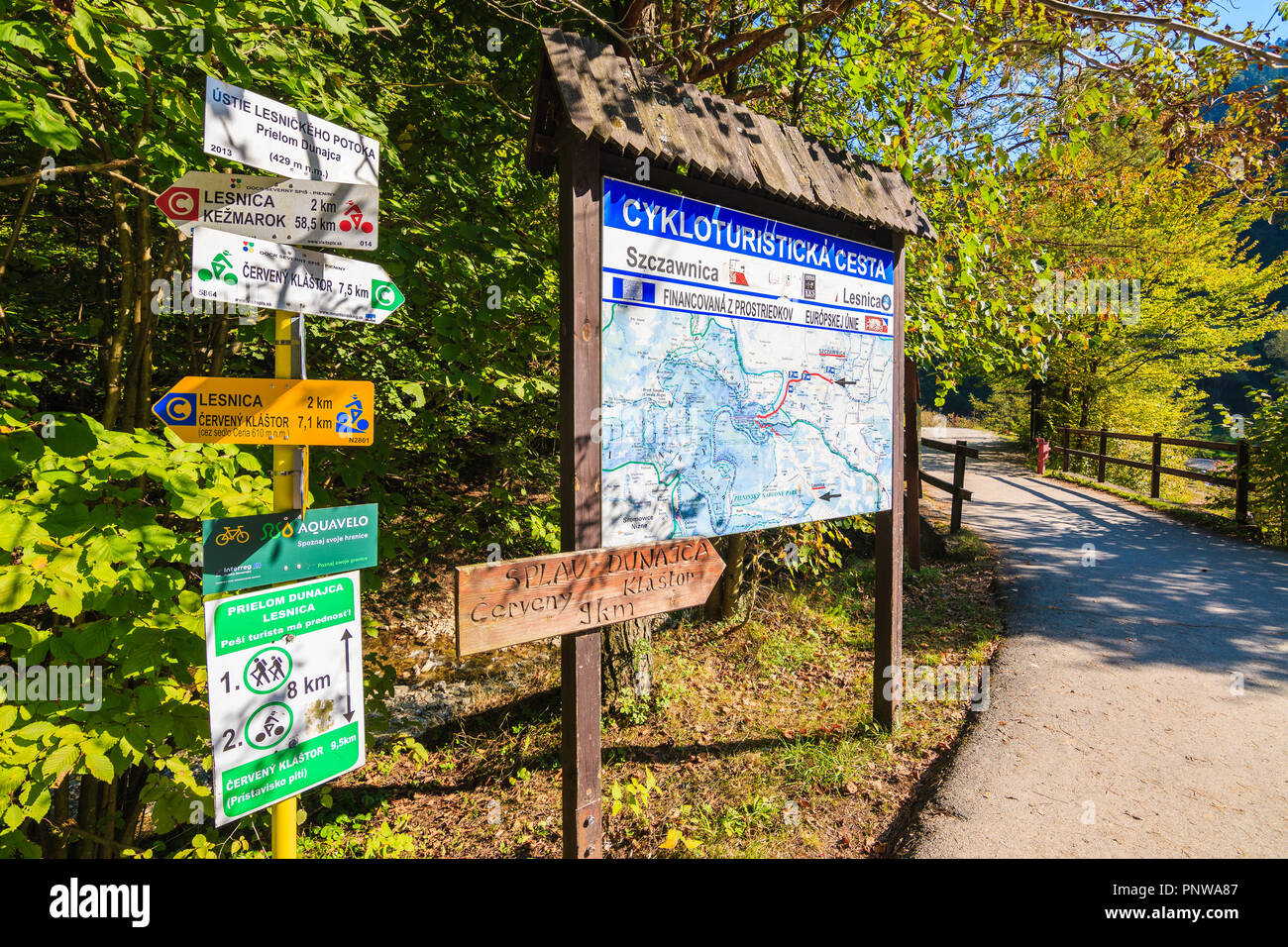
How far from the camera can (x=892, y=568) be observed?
4.14m

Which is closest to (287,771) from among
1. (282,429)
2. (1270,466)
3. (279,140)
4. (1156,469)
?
(282,429)

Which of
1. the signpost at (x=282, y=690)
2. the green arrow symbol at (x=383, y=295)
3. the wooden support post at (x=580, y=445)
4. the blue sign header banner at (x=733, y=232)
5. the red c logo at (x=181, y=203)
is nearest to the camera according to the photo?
the signpost at (x=282, y=690)

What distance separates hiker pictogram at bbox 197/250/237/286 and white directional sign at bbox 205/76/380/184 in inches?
11.2

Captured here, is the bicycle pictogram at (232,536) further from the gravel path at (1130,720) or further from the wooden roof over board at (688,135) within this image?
the gravel path at (1130,720)

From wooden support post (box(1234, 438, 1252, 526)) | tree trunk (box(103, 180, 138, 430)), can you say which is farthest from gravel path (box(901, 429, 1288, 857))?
tree trunk (box(103, 180, 138, 430))

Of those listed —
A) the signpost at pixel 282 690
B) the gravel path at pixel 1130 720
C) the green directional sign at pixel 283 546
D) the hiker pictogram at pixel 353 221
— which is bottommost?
the gravel path at pixel 1130 720

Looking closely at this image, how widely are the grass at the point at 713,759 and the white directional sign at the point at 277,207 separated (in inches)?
106

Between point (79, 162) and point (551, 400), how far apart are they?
2.95m

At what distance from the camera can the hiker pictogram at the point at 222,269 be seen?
1881mm

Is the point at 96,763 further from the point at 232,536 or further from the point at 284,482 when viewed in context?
the point at 284,482

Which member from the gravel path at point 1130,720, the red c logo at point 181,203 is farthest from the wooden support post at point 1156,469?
the red c logo at point 181,203

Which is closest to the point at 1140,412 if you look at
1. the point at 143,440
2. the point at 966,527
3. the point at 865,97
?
the point at 966,527

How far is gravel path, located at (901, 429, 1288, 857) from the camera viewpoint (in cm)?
312

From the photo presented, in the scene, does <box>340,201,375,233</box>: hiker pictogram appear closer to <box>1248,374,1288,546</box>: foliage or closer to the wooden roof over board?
the wooden roof over board
